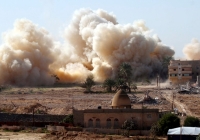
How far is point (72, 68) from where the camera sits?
273 feet

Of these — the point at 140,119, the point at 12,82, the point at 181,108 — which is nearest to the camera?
the point at 140,119

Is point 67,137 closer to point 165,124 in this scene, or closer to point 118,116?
point 118,116

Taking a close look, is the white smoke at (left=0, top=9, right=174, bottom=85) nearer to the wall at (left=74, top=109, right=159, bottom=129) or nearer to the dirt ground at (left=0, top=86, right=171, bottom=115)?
the dirt ground at (left=0, top=86, right=171, bottom=115)

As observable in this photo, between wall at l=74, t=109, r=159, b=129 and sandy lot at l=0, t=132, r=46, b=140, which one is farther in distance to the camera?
wall at l=74, t=109, r=159, b=129

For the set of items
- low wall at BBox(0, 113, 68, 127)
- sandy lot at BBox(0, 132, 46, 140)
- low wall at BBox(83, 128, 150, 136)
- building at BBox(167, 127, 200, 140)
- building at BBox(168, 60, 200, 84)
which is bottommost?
sandy lot at BBox(0, 132, 46, 140)

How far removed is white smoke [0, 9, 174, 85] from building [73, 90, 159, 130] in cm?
3627

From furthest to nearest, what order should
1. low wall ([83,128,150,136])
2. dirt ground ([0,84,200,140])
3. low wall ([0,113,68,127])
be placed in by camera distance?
dirt ground ([0,84,200,140])
low wall ([0,113,68,127])
low wall ([83,128,150,136])

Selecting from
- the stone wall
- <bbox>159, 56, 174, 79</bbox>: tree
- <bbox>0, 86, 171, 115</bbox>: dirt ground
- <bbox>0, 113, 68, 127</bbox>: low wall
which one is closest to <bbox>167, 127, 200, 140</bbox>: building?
<bbox>0, 113, 68, 127</bbox>: low wall

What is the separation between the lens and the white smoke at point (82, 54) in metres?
76.0

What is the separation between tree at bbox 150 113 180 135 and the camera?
117 feet

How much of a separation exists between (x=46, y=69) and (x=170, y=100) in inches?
1134

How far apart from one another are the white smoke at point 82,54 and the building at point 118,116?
36.3 m

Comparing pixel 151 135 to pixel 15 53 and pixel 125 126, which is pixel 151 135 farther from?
pixel 15 53

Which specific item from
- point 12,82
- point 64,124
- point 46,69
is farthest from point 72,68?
point 64,124
